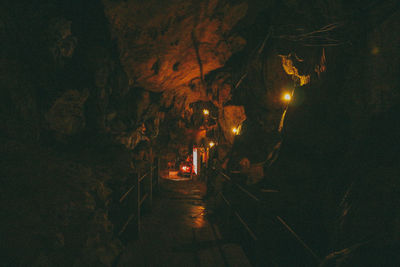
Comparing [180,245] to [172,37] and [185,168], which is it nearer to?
[172,37]

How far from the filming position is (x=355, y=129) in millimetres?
5508

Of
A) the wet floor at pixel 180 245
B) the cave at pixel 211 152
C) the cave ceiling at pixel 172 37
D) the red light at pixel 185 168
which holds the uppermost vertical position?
the cave ceiling at pixel 172 37

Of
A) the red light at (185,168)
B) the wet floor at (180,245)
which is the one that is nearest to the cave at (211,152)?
the wet floor at (180,245)

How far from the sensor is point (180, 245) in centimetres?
383

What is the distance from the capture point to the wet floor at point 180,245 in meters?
3.27

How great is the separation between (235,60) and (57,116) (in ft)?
27.1

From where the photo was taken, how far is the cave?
3.01m

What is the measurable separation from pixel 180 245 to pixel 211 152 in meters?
4.51

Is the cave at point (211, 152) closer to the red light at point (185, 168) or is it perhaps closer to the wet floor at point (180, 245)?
the wet floor at point (180, 245)

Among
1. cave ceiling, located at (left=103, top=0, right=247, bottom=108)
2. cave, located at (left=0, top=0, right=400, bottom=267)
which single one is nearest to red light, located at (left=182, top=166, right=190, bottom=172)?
cave, located at (left=0, top=0, right=400, bottom=267)

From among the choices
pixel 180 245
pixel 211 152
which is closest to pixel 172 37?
pixel 211 152

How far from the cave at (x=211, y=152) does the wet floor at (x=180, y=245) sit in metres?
0.03

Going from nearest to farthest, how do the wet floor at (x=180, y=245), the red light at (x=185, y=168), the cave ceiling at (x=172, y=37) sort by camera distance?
the wet floor at (x=180, y=245), the cave ceiling at (x=172, y=37), the red light at (x=185, y=168)

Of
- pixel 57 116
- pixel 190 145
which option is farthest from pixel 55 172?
pixel 190 145
